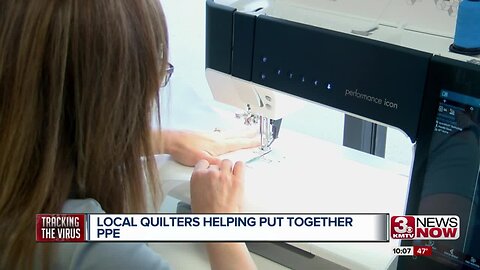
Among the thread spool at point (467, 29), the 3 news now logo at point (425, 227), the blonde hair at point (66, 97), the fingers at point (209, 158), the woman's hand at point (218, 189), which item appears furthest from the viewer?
the fingers at point (209, 158)

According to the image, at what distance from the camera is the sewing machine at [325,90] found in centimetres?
92

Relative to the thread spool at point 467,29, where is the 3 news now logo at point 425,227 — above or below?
below

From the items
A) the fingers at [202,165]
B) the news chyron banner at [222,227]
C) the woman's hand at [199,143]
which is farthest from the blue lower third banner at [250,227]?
the woman's hand at [199,143]

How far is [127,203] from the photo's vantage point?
0.93m

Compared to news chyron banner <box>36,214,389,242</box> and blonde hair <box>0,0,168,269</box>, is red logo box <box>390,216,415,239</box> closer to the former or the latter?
news chyron banner <box>36,214,389,242</box>

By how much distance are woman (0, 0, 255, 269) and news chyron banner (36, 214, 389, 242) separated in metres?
0.03

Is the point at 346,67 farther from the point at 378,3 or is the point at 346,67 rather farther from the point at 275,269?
the point at 275,269

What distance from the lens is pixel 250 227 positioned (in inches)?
41.8

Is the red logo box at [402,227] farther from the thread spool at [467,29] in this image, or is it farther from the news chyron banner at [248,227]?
the thread spool at [467,29]

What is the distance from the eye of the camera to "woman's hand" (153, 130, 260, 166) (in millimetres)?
1279

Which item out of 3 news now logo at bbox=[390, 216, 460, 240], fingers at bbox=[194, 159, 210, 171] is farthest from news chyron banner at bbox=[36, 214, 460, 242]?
fingers at bbox=[194, 159, 210, 171]

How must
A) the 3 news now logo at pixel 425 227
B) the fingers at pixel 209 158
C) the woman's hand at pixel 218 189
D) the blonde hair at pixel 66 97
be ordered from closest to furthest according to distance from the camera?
1. the blonde hair at pixel 66 97
2. the 3 news now logo at pixel 425 227
3. the woman's hand at pixel 218 189
4. the fingers at pixel 209 158

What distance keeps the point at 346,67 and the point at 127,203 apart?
1.25 ft

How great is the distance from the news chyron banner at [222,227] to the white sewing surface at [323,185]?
0.02 m
